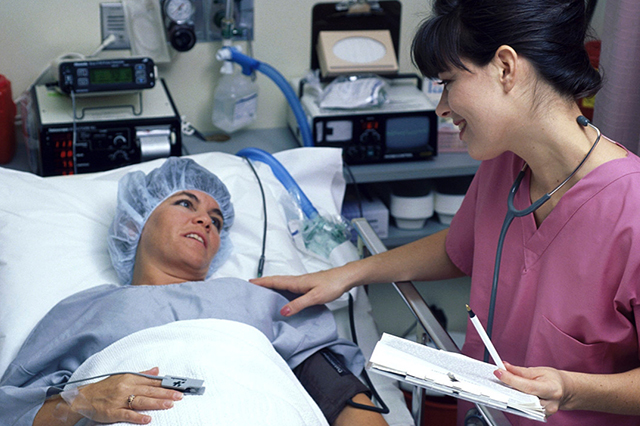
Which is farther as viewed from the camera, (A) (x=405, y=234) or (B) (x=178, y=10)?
(A) (x=405, y=234)

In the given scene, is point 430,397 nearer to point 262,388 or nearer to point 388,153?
point 388,153

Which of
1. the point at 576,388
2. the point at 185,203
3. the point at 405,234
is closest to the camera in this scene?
the point at 576,388

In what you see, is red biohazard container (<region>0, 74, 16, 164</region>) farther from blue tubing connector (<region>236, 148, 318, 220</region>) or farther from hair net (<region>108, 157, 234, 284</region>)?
blue tubing connector (<region>236, 148, 318, 220</region>)

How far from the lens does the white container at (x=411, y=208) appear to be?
88.8 inches

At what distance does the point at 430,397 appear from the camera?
2174mm

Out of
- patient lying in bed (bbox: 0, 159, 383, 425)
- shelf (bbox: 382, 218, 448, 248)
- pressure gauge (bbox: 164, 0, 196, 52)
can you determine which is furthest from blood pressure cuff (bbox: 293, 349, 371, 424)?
pressure gauge (bbox: 164, 0, 196, 52)

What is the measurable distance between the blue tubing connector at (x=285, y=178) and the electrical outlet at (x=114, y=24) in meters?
0.59

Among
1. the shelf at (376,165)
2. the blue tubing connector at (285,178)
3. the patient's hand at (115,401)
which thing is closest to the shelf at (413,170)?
the shelf at (376,165)

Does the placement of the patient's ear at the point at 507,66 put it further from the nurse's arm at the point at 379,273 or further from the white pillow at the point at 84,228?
the white pillow at the point at 84,228

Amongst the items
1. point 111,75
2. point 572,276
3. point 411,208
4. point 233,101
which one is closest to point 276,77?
point 233,101

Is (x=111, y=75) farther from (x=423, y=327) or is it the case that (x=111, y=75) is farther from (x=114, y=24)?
(x=423, y=327)

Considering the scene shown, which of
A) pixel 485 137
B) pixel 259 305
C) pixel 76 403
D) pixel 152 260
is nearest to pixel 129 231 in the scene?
pixel 152 260

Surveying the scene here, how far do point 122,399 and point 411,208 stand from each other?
52.7 inches

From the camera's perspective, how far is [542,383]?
99 centimetres
